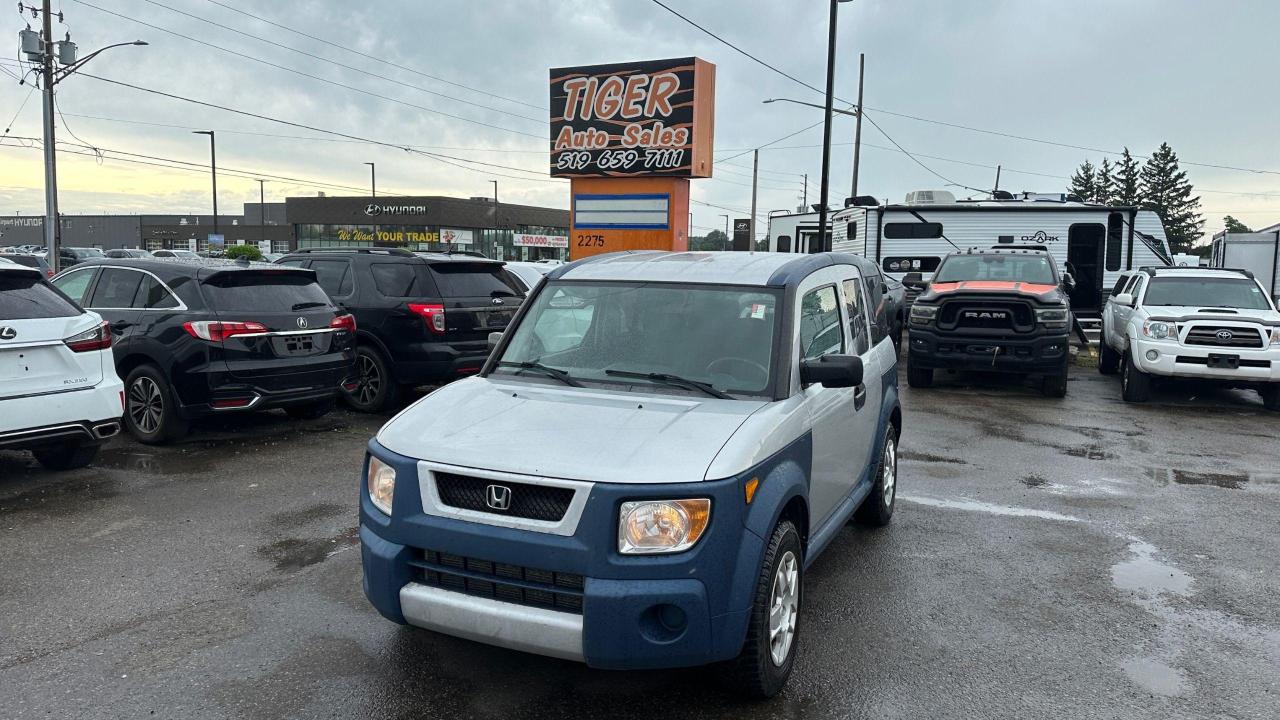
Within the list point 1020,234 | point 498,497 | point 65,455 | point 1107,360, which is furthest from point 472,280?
point 1020,234

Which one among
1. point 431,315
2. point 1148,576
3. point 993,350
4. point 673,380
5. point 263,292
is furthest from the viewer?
point 993,350

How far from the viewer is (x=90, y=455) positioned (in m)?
7.40

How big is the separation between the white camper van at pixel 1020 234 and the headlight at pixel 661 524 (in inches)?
617

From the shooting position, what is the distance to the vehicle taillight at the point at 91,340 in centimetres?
668

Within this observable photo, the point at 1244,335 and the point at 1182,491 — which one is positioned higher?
the point at 1244,335

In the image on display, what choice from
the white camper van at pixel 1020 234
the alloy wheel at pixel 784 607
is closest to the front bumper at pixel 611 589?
the alloy wheel at pixel 784 607

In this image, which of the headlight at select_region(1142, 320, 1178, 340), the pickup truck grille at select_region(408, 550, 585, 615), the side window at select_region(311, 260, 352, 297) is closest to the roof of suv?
the pickup truck grille at select_region(408, 550, 585, 615)

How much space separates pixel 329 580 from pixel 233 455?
355 centimetres

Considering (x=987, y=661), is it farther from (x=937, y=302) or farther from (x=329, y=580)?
(x=937, y=302)

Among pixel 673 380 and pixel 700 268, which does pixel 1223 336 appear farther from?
pixel 673 380

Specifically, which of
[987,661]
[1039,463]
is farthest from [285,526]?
[1039,463]

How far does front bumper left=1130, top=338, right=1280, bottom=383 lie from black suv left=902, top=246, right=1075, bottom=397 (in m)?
0.96

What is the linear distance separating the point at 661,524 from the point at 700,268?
183 cm

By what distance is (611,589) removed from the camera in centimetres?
314
